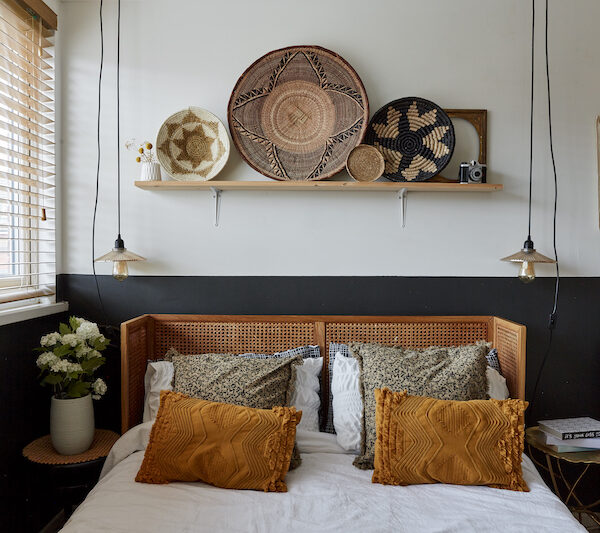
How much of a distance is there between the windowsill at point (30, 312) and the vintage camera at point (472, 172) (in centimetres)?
Result: 200

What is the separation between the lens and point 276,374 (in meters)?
2.08

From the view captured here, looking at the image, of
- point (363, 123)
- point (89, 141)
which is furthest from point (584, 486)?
point (89, 141)

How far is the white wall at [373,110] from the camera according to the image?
2.44 meters

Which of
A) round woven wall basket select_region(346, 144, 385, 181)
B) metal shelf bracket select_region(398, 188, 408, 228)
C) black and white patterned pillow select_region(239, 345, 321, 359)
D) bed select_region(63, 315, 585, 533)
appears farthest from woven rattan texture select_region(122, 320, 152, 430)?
metal shelf bracket select_region(398, 188, 408, 228)

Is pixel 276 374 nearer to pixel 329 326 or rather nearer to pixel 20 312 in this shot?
pixel 329 326

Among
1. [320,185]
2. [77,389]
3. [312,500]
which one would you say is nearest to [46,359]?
[77,389]

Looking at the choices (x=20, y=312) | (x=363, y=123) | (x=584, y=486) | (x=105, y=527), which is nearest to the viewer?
(x=105, y=527)

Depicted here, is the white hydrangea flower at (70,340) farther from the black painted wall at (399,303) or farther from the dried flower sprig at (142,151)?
the dried flower sprig at (142,151)

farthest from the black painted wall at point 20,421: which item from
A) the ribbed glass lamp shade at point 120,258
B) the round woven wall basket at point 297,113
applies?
the round woven wall basket at point 297,113

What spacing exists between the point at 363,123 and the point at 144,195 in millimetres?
1120

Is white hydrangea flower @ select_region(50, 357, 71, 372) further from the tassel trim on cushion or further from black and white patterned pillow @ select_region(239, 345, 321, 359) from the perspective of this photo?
the tassel trim on cushion

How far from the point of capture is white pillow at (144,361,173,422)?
216 cm

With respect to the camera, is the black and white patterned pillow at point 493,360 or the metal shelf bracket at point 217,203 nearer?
the black and white patterned pillow at point 493,360

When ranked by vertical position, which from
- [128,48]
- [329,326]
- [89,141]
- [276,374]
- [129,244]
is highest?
[128,48]
